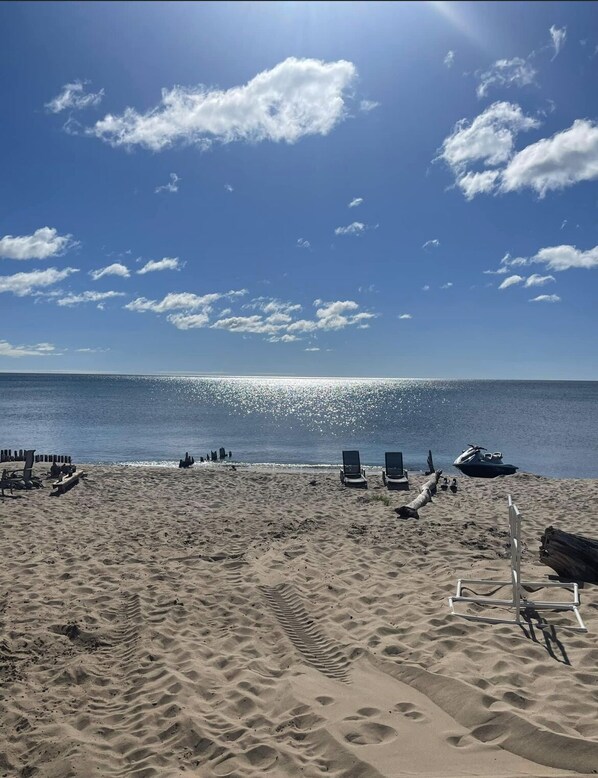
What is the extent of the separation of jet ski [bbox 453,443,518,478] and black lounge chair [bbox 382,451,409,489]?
6.98 m

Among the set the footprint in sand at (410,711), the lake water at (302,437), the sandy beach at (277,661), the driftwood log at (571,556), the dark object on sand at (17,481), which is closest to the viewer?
the sandy beach at (277,661)

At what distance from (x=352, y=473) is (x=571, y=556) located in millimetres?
13701

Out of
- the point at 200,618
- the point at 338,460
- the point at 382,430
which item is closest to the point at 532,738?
the point at 200,618

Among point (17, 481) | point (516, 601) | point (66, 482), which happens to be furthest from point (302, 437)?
point (516, 601)

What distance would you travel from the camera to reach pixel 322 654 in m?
6.57

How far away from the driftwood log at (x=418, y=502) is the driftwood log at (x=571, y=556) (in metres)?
5.57

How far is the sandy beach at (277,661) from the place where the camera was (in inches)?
179

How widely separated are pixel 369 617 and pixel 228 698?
2.71 metres

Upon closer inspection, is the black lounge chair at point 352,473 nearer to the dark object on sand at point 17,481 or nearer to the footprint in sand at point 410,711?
the dark object on sand at point 17,481

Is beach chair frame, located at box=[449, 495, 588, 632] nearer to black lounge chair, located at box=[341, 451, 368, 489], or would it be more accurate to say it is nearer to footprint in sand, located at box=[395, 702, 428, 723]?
footprint in sand, located at box=[395, 702, 428, 723]

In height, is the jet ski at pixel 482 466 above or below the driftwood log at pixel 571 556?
below

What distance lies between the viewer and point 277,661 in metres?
6.41

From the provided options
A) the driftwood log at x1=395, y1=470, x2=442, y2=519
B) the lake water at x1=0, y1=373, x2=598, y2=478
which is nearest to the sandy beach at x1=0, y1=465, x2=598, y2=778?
the driftwood log at x1=395, y1=470, x2=442, y2=519

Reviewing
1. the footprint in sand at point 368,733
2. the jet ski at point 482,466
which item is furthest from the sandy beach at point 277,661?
the jet ski at point 482,466
